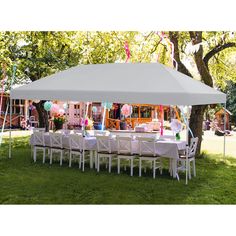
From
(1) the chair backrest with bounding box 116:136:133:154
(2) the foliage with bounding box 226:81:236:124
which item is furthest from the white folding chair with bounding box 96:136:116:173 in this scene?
(2) the foliage with bounding box 226:81:236:124

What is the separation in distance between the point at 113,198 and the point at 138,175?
2289mm

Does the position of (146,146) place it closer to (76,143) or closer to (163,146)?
(163,146)

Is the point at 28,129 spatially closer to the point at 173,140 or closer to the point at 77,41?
the point at 77,41

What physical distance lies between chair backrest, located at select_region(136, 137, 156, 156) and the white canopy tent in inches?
57.5

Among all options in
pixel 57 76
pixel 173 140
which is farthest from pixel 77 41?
pixel 173 140

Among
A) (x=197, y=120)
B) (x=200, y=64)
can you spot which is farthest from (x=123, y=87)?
(x=197, y=120)

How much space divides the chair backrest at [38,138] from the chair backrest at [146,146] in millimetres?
3241

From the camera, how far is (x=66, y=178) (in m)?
9.95

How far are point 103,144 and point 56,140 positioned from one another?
1.62 m

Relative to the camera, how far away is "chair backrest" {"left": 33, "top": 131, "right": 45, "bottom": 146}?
11.8 meters

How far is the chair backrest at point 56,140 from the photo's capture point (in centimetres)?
1139

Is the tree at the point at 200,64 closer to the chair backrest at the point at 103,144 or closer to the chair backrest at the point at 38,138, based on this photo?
the chair backrest at the point at 103,144

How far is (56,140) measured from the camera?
11.5m

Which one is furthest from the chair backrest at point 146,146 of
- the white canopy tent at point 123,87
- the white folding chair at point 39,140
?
the white folding chair at point 39,140
